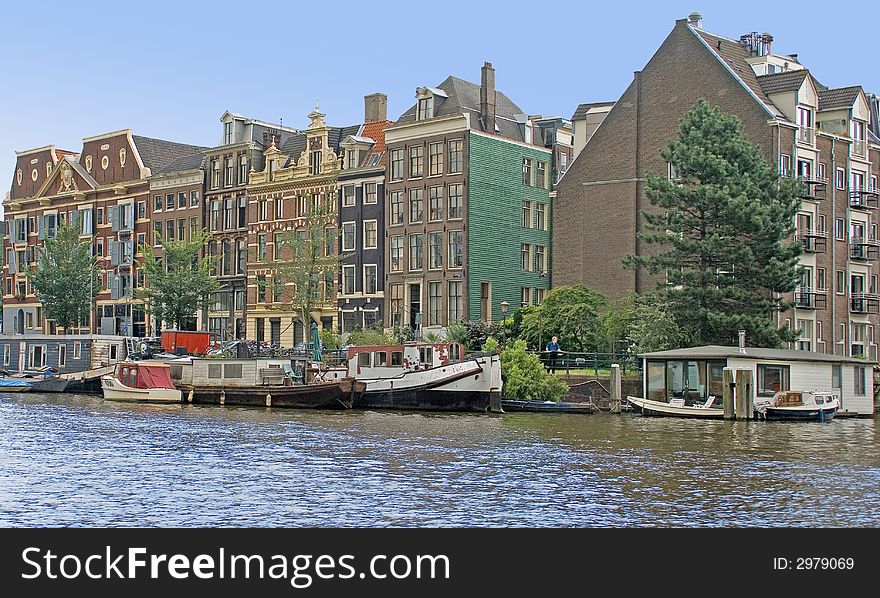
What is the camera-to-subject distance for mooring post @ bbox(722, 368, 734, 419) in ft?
196

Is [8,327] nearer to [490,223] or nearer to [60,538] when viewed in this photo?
[490,223]

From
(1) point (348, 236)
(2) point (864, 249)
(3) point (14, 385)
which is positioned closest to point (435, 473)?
(2) point (864, 249)

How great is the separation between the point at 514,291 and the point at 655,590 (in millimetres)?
74840

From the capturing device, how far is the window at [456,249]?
9112 cm

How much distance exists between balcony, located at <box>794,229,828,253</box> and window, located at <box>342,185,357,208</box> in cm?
3465

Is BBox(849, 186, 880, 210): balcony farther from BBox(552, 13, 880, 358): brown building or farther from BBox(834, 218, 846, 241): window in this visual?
BBox(834, 218, 846, 241): window

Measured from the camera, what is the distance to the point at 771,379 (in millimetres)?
62156

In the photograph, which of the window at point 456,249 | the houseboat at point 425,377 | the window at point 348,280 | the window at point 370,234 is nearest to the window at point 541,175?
the window at point 456,249

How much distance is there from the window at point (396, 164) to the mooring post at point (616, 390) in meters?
33.5

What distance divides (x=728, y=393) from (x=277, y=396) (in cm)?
2430

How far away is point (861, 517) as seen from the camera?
28812 millimetres

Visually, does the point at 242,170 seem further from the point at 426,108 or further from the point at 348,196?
the point at 426,108

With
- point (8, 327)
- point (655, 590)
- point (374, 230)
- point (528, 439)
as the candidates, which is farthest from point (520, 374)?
point (8, 327)

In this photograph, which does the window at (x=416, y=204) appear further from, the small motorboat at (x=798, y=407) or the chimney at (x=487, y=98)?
the small motorboat at (x=798, y=407)
